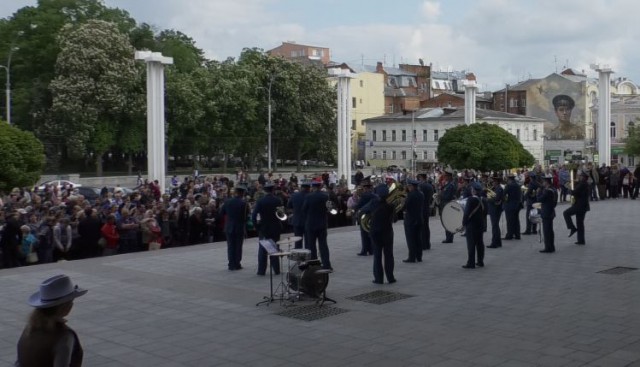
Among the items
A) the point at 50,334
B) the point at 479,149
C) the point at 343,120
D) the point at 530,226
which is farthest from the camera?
the point at 479,149

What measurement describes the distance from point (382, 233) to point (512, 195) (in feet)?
23.0

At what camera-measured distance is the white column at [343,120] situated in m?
36.5

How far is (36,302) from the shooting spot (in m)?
4.71

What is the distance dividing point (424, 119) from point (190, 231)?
63719 mm

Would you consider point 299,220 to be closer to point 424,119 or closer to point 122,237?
point 122,237

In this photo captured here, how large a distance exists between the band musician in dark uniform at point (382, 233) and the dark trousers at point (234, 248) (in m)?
3.14

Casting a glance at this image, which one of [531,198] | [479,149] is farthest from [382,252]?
[479,149]

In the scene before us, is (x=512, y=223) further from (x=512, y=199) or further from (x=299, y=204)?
(x=299, y=204)

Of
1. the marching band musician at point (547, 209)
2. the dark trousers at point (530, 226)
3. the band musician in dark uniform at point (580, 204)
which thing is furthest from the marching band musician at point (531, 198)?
the marching band musician at point (547, 209)

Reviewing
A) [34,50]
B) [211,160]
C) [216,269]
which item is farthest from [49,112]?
[216,269]

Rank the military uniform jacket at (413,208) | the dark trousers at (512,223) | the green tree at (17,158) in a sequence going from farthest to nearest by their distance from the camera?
1. the green tree at (17,158)
2. the dark trousers at (512,223)
3. the military uniform jacket at (413,208)

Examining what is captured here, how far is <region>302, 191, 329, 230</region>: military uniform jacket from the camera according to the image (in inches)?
547

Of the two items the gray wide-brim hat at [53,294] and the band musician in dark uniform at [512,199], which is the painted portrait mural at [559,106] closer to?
the band musician in dark uniform at [512,199]

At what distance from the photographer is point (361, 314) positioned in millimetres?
10875
